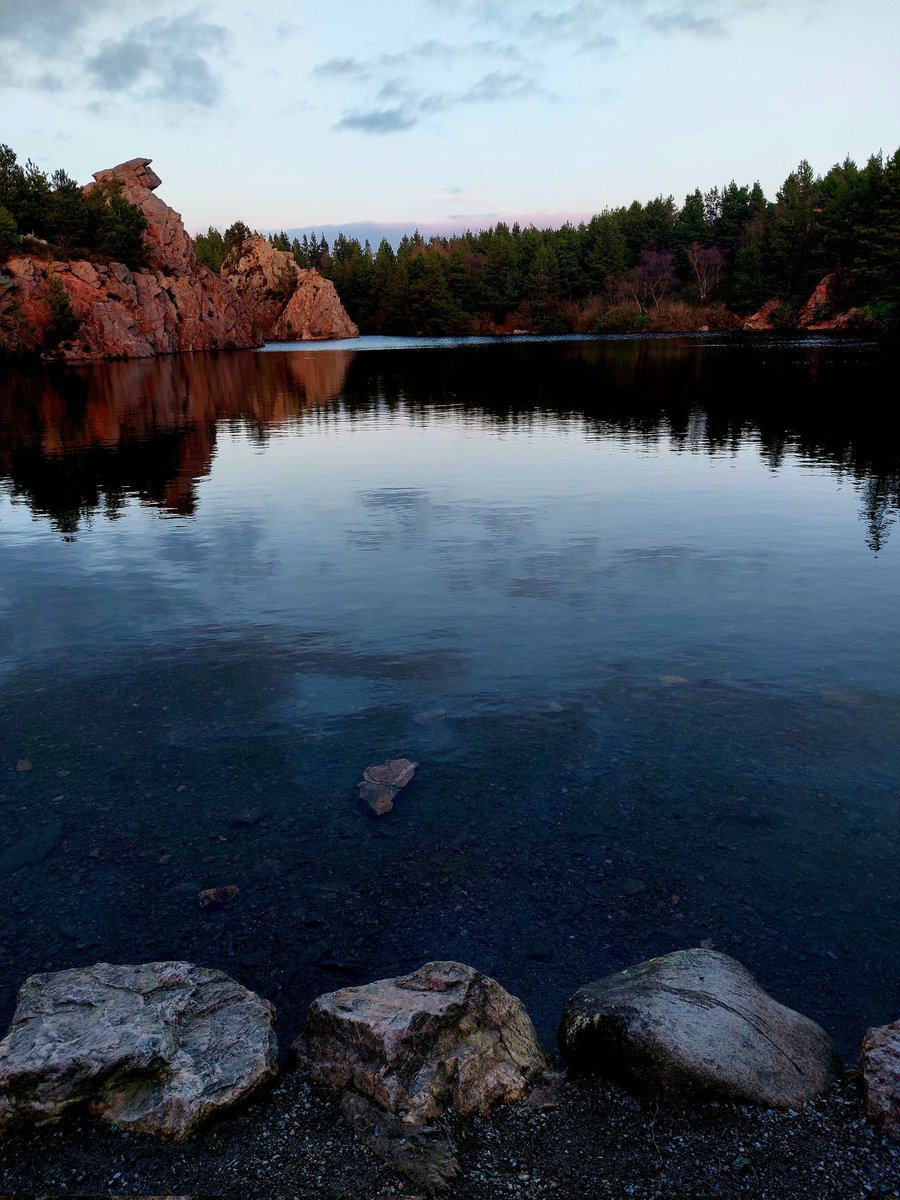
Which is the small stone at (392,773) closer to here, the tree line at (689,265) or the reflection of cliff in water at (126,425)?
the reflection of cliff in water at (126,425)

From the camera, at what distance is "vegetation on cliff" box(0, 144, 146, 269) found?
11531 centimetres

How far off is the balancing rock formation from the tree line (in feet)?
216

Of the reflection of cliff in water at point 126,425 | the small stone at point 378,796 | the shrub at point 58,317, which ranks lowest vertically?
the small stone at point 378,796

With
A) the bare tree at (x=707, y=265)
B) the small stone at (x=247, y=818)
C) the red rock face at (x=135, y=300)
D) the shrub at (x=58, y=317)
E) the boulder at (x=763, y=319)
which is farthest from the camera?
the bare tree at (x=707, y=265)

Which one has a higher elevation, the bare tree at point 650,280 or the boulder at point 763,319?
the bare tree at point 650,280

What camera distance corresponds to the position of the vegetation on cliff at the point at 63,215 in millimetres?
115312

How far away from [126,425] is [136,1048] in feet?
141

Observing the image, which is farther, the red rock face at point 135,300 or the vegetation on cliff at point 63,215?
the vegetation on cliff at point 63,215

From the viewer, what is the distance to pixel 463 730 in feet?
34.7

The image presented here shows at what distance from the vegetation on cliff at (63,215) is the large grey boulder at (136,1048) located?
130998mm

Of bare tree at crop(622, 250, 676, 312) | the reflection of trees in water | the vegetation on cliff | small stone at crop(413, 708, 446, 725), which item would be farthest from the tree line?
small stone at crop(413, 708, 446, 725)

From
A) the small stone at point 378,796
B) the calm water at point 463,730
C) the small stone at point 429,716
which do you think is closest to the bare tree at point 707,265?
the calm water at point 463,730

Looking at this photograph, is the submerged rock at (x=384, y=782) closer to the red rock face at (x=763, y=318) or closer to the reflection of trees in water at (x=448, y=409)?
the reflection of trees in water at (x=448, y=409)

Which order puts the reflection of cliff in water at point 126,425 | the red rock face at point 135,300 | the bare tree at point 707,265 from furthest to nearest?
the bare tree at point 707,265 → the red rock face at point 135,300 → the reflection of cliff in water at point 126,425
